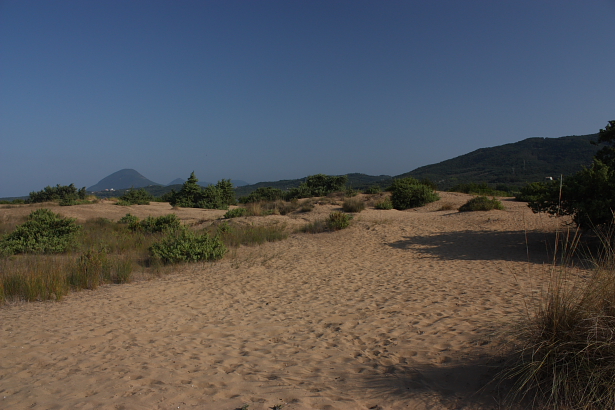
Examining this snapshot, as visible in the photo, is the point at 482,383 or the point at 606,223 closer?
the point at 482,383

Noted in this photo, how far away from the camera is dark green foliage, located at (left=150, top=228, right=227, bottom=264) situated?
9398 millimetres

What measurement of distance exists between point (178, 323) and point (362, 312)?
9.15ft

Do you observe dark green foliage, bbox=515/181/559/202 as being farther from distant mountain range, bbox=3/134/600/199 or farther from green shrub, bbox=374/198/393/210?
distant mountain range, bbox=3/134/600/199

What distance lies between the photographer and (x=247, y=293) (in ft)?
23.0

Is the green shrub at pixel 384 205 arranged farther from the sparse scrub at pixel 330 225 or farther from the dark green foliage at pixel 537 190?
the dark green foliage at pixel 537 190

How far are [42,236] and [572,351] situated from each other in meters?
12.3

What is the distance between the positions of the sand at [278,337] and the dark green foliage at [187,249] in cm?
53

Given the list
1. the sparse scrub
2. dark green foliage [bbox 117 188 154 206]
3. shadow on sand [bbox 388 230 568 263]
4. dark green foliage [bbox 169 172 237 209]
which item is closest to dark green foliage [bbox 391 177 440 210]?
the sparse scrub

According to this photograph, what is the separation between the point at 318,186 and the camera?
27.4 metres

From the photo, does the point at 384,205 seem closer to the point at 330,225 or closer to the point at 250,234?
the point at 330,225

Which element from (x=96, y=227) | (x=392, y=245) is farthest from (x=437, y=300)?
(x=96, y=227)

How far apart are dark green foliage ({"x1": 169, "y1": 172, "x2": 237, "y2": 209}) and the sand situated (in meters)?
17.0

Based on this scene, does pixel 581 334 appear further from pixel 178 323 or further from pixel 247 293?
pixel 247 293

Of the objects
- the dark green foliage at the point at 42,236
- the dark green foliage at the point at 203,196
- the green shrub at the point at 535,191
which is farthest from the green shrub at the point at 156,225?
the green shrub at the point at 535,191
